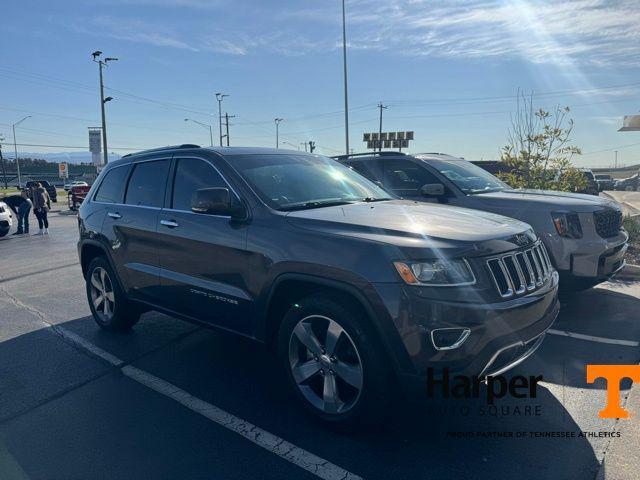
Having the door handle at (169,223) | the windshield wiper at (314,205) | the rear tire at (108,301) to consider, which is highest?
the windshield wiper at (314,205)

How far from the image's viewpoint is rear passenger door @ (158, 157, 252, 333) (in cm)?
375

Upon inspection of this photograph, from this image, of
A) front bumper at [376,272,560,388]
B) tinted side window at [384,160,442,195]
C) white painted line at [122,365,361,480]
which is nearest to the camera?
front bumper at [376,272,560,388]

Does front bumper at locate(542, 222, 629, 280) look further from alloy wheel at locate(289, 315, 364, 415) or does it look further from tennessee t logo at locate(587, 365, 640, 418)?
alloy wheel at locate(289, 315, 364, 415)

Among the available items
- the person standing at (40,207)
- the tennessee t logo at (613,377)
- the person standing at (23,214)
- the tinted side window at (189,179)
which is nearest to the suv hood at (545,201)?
the tennessee t logo at (613,377)

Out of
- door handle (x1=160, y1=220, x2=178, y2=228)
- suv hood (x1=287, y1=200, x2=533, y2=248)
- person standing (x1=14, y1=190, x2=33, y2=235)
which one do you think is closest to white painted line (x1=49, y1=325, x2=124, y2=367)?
door handle (x1=160, y1=220, x2=178, y2=228)

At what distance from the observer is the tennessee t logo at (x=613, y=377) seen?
3569 millimetres

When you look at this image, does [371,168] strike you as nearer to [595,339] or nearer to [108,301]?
[595,339]

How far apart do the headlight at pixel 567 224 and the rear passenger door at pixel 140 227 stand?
13.8 ft

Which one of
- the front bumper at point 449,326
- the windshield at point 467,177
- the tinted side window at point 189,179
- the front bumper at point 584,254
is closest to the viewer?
the front bumper at point 449,326

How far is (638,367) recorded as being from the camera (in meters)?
A: 4.23

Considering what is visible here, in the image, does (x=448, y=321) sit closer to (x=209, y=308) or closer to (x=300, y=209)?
(x=300, y=209)

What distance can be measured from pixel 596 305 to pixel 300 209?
4.33 metres

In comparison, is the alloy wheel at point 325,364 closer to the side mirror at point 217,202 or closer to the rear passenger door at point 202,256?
the rear passenger door at point 202,256

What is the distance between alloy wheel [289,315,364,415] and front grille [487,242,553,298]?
960mm
